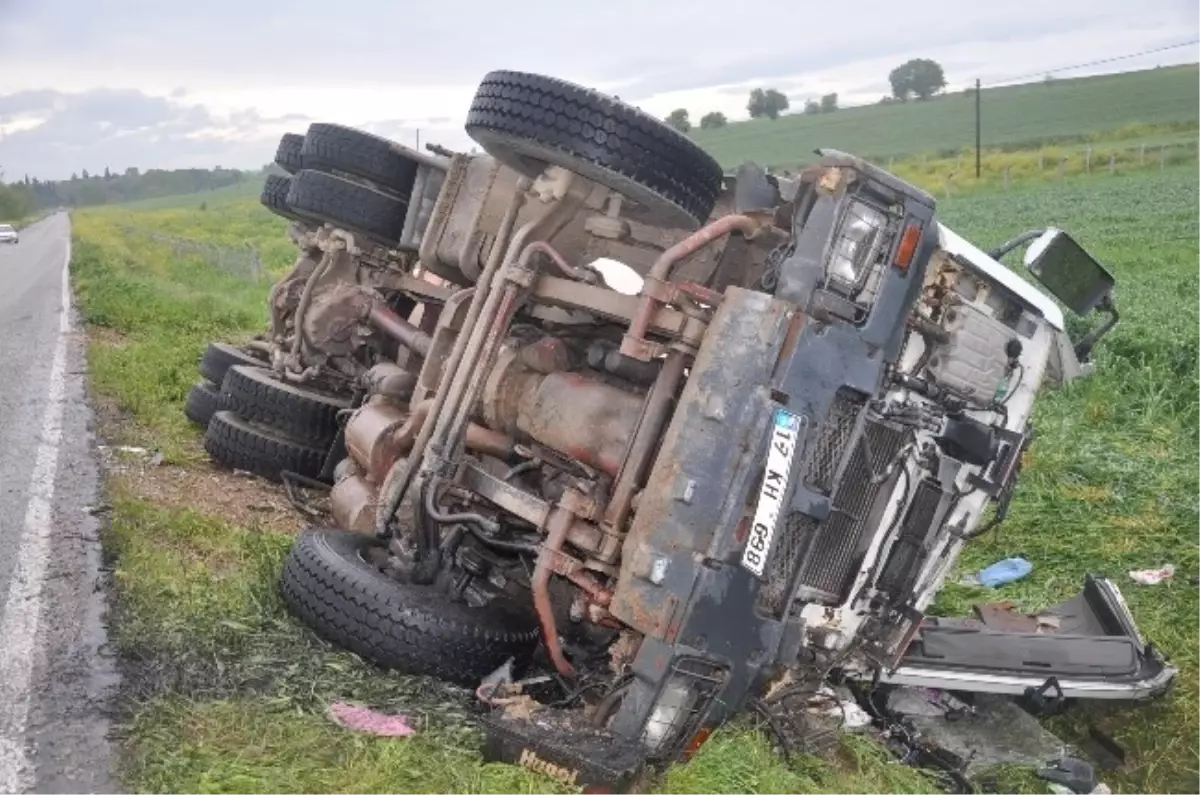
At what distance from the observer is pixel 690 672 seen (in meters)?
3.19

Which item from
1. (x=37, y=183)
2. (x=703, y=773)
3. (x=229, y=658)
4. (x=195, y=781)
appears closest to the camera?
(x=195, y=781)

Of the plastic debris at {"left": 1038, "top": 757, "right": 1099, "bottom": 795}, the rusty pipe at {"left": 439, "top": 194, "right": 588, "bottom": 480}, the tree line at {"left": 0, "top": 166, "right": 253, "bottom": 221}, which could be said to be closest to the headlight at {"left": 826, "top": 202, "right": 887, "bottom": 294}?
the rusty pipe at {"left": 439, "top": 194, "right": 588, "bottom": 480}

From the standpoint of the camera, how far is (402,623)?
11.8ft

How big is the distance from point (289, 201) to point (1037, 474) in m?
4.54

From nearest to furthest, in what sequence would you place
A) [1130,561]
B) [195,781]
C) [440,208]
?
[195,781], [440,208], [1130,561]

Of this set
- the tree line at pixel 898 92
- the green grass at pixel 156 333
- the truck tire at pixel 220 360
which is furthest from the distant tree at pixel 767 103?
the truck tire at pixel 220 360

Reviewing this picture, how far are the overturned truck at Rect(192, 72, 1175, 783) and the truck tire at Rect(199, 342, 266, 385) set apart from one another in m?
2.64

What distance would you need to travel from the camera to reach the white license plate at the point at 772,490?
315 cm

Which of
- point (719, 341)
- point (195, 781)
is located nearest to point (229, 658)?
point (195, 781)

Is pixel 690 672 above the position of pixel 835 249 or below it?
below

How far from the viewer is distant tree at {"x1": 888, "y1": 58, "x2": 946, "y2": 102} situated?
237 ft

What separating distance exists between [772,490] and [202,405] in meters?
4.79

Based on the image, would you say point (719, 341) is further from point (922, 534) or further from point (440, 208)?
point (440, 208)

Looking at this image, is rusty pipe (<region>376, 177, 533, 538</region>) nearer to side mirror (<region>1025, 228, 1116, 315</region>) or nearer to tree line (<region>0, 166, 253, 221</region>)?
side mirror (<region>1025, 228, 1116, 315</region>)
